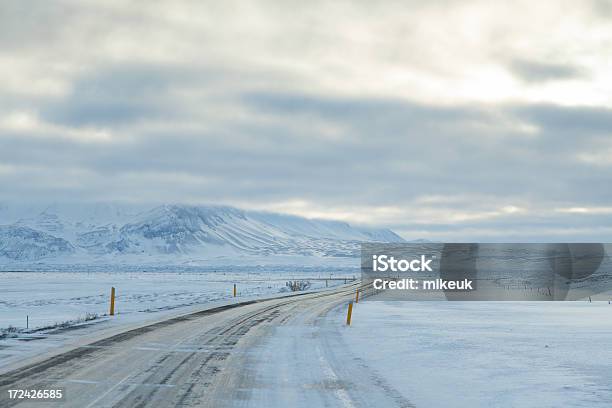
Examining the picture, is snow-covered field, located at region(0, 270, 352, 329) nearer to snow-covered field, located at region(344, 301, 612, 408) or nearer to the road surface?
the road surface

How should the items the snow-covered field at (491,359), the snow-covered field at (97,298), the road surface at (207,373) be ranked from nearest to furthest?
1. the road surface at (207,373)
2. the snow-covered field at (491,359)
3. the snow-covered field at (97,298)

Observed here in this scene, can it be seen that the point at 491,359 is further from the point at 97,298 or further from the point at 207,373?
the point at 97,298

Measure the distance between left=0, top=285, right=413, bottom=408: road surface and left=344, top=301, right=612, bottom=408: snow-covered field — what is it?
86 cm

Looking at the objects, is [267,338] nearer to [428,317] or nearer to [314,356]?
[314,356]

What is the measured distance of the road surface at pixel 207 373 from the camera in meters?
9.24

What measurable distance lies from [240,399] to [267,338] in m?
8.39

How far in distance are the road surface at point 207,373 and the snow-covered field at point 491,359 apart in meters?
0.86

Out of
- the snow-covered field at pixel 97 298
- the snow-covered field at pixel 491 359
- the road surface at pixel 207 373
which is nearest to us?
the road surface at pixel 207 373

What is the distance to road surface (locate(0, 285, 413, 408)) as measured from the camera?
9.24 m

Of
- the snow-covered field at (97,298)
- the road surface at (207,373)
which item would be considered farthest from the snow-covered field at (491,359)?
the snow-covered field at (97,298)

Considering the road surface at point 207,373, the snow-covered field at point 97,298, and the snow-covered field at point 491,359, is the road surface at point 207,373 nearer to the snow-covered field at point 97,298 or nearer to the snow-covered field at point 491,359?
the snow-covered field at point 491,359

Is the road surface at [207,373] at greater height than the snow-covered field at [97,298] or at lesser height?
greater

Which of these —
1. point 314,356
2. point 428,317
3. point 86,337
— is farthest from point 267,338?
point 428,317

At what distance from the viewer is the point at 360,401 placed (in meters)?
9.31
